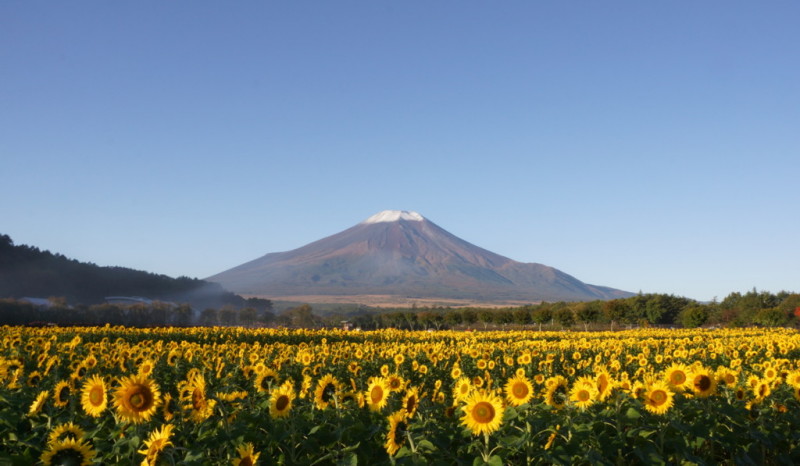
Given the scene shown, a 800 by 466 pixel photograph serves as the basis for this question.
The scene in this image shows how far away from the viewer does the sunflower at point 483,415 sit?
3.77m

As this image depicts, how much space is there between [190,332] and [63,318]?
19.8 meters

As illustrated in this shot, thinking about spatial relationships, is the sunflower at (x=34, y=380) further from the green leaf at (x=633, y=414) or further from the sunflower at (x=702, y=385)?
the sunflower at (x=702, y=385)

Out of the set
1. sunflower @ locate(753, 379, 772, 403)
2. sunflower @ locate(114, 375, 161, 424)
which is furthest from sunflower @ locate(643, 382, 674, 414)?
sunflower @ locate(114, 375, 161, 424)

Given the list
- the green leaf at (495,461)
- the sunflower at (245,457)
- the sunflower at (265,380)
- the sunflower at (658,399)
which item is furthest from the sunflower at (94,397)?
the sunflower at (658,399)

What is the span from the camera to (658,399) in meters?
4.75

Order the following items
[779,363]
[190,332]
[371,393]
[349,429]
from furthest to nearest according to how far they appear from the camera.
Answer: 1. [190,332]
2. [779,363]
3. [371,393]
4. [349,429]

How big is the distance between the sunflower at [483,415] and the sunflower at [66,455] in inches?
84.0

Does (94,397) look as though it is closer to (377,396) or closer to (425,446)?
(377,396)

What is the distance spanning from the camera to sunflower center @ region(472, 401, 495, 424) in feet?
12.5

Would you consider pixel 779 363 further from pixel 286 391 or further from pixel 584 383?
pixel 286 391

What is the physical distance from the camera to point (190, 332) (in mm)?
25875

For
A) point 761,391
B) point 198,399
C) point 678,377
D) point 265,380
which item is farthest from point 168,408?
point 761,391

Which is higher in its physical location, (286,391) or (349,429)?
(286,391)

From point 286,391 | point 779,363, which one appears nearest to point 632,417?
point 286,391
